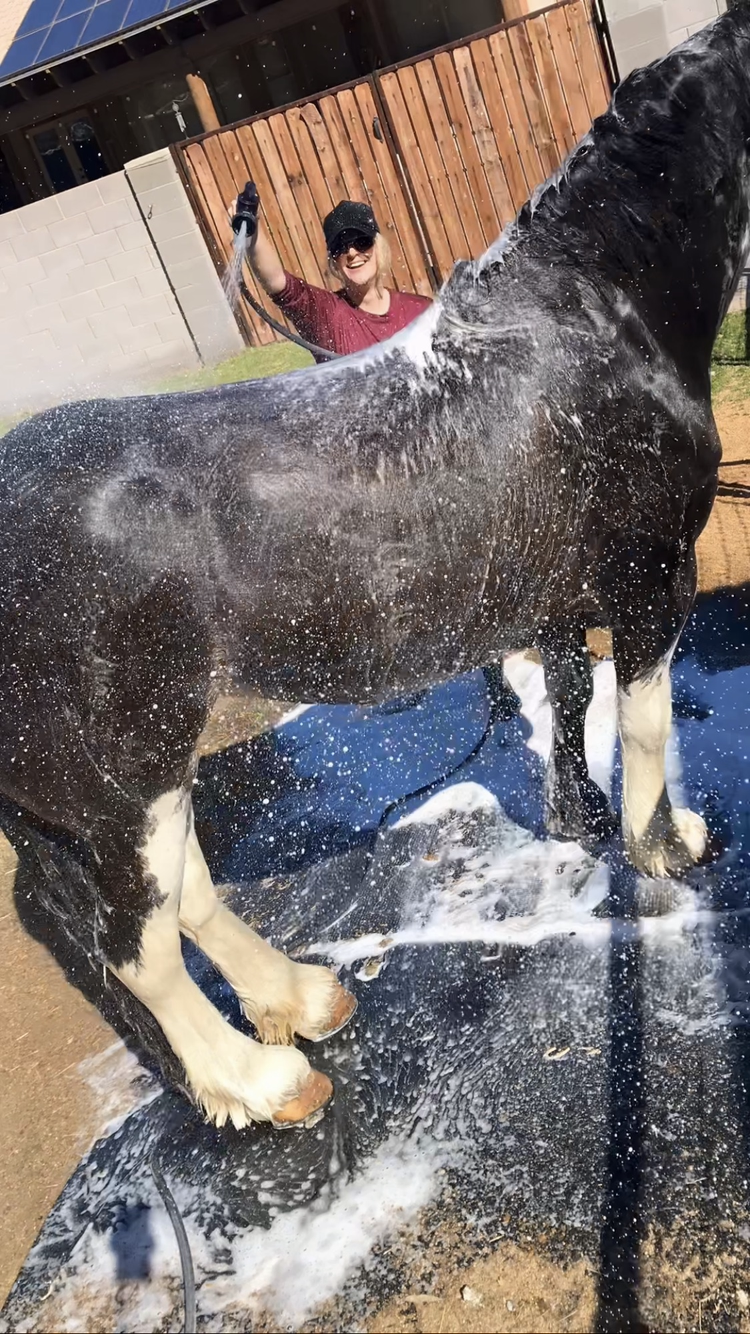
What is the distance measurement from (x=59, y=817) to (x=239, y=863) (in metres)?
1.55

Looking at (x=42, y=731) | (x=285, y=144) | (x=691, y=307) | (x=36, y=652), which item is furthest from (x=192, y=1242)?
(x=285, y=144)

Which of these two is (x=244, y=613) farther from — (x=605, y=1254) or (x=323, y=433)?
(x=605, y=1254)

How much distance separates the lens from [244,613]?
2.21 meters

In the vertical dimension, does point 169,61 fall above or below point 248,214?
above

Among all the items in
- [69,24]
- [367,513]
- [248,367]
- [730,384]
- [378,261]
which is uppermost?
[69,24]

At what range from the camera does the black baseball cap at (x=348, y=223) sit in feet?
11.7

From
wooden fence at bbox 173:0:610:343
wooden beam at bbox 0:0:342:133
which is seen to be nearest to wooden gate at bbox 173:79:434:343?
wooden fence at bbox 173:0:610:343

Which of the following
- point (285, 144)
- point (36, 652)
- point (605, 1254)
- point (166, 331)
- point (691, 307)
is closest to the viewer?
point (605, 1254)

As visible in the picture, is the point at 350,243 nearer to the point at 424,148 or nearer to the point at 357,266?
the point at 357,266

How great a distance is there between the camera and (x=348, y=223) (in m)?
3.57

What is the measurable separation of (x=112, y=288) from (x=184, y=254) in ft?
3.38

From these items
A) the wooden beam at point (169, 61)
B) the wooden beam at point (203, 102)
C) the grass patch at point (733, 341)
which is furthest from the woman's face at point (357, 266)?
the wooden beam at point (169, 61)

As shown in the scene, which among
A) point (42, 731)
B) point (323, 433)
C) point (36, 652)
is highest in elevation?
point (323, 433)

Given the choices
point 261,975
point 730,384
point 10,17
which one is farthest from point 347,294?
point 10,17
